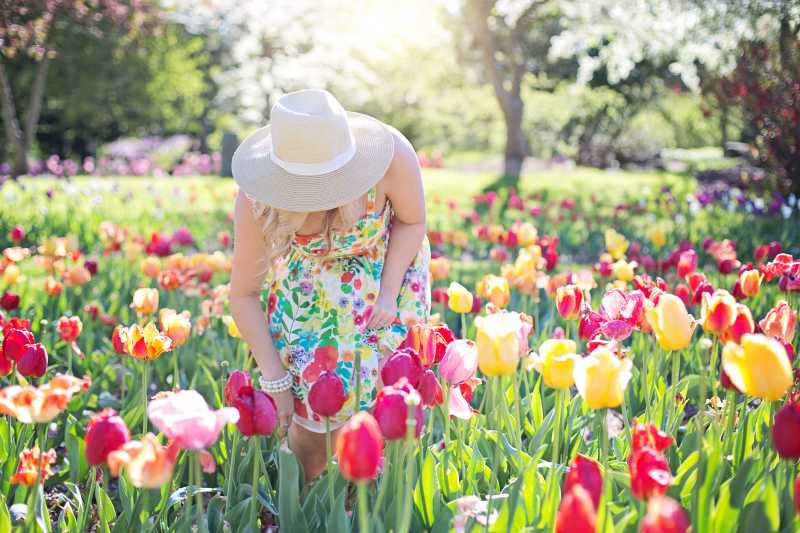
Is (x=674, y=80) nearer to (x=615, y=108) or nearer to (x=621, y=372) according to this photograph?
(x=615, y=108)

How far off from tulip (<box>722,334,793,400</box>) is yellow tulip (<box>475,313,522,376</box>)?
1.16 ft

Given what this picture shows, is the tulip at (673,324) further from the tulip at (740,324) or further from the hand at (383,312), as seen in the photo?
the hand at (383,312)

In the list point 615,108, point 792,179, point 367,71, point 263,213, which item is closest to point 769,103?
point 792,179

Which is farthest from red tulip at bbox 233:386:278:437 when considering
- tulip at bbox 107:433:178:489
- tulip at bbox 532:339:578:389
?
tulip at bbox 532:339:578:389

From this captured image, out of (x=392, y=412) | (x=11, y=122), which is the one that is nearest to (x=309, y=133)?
(x=392, y=412)

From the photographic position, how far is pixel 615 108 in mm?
31156

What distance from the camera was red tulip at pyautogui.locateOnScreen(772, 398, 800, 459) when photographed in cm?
124

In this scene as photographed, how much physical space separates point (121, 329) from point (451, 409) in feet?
2.81

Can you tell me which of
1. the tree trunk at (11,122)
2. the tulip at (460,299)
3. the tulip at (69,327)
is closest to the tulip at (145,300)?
the tulip at (69,327)

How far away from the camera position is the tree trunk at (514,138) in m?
14.6

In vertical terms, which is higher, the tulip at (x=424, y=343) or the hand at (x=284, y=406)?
the tulip at (x=424, y=343)

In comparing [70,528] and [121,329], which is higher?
[121,329]

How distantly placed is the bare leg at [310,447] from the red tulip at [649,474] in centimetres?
115

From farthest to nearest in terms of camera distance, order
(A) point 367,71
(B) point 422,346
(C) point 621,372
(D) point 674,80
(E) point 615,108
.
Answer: (A) point 367,71 → (E) point 615,108 → (D) point 674,80 → (B) point 422,346 → (C) point 621,372
